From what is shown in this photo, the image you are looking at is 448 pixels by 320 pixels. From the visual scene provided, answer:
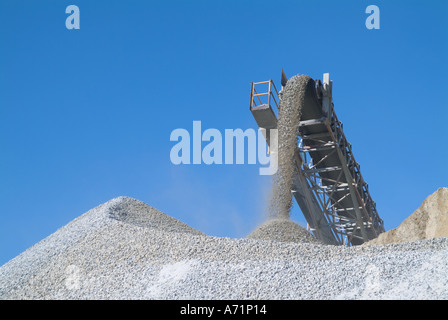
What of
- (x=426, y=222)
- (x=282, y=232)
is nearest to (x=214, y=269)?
(x=282, y=232)

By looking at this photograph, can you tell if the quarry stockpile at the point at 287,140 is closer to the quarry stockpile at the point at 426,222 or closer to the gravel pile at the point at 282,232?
the gravel pile at the point at 282,232

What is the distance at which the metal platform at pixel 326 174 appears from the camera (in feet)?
40.9

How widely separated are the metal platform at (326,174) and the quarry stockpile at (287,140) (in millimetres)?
261

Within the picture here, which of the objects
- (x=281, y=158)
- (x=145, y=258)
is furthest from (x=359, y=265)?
(x=281, y=158)

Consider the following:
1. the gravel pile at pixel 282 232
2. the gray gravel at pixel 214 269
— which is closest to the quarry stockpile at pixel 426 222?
the gravel pile at pixel 282 232

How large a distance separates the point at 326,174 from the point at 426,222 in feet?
10.5

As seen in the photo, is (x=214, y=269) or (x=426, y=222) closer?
(x=214, y=269)

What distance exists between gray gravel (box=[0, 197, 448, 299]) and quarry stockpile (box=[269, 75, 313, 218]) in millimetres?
3415

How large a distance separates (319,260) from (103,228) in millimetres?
4801

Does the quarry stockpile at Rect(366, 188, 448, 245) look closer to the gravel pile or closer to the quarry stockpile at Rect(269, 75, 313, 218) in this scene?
the gravel pile

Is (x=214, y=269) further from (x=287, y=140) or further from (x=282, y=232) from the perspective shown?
(x=287, y=140)

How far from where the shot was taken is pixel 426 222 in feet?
36.9

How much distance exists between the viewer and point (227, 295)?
23.7ft

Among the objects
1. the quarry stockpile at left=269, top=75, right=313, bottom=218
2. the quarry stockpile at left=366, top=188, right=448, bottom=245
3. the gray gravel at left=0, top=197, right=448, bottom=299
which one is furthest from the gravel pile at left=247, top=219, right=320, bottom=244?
the gray gravel at left=0, top=197, right=448, bottom=299
